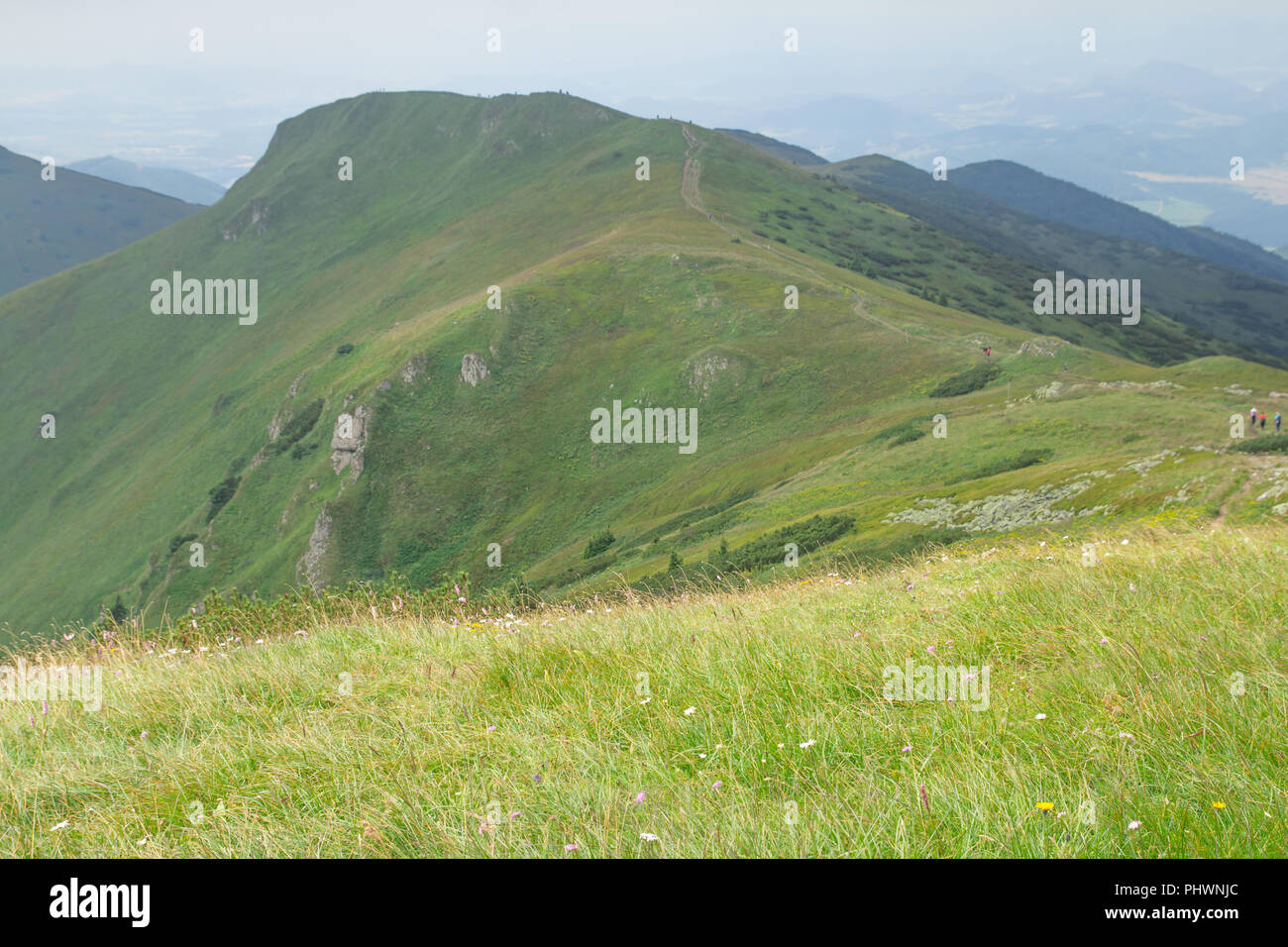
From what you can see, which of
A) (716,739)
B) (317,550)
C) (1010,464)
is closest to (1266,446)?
(1010,464)

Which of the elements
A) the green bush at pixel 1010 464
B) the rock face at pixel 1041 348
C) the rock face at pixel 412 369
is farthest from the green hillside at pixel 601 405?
the rock face at pixel 412 369

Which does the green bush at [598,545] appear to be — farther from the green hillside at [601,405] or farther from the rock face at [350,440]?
the rock face at [350,440]

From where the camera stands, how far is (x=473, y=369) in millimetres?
85438

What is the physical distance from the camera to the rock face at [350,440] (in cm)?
8038

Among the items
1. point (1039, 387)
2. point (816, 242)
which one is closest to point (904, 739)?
point (1039, 387)

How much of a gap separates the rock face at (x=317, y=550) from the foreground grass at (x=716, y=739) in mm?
69413

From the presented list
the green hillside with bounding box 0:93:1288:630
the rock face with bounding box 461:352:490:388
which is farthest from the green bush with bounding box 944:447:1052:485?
the rock face with bounding box 461:352:490:388

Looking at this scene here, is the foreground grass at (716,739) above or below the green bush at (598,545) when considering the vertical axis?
above

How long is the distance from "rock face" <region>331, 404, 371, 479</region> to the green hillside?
14.3 inches

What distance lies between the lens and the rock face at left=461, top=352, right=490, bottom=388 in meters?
85.0

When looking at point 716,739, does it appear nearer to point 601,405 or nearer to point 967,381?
point 967,381
